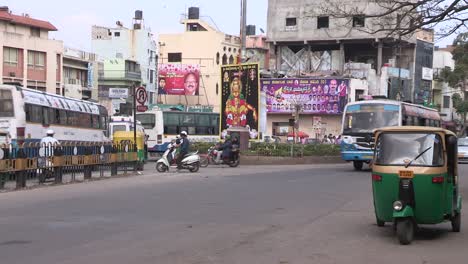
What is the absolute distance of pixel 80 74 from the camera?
66500mm

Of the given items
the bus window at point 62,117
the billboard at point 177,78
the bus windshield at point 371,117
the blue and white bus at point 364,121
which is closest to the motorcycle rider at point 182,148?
the bus window at point 62,117

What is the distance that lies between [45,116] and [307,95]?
122 feet

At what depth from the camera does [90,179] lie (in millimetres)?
20844

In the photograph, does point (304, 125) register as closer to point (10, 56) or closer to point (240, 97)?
point (240, 97)

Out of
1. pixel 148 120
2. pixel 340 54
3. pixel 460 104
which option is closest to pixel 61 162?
pixel 148 120

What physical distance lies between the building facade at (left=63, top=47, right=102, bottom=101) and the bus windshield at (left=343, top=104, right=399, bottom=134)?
39.4m

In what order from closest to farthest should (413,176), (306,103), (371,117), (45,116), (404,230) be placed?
(404,230) → (413,176) → (45,116) → (371,117) → (306,103)

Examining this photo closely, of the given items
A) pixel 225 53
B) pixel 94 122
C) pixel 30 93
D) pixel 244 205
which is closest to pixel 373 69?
pixel 225 53

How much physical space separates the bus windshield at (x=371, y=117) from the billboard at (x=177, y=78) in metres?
41.6

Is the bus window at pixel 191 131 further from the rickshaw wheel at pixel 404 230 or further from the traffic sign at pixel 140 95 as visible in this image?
the rickshaw wheel at pixel 404 230

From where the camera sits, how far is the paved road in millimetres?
8227

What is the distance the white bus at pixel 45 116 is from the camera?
2225cm

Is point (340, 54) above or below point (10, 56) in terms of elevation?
above

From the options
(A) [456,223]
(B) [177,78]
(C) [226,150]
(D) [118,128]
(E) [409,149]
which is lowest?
(C) [226,150]
